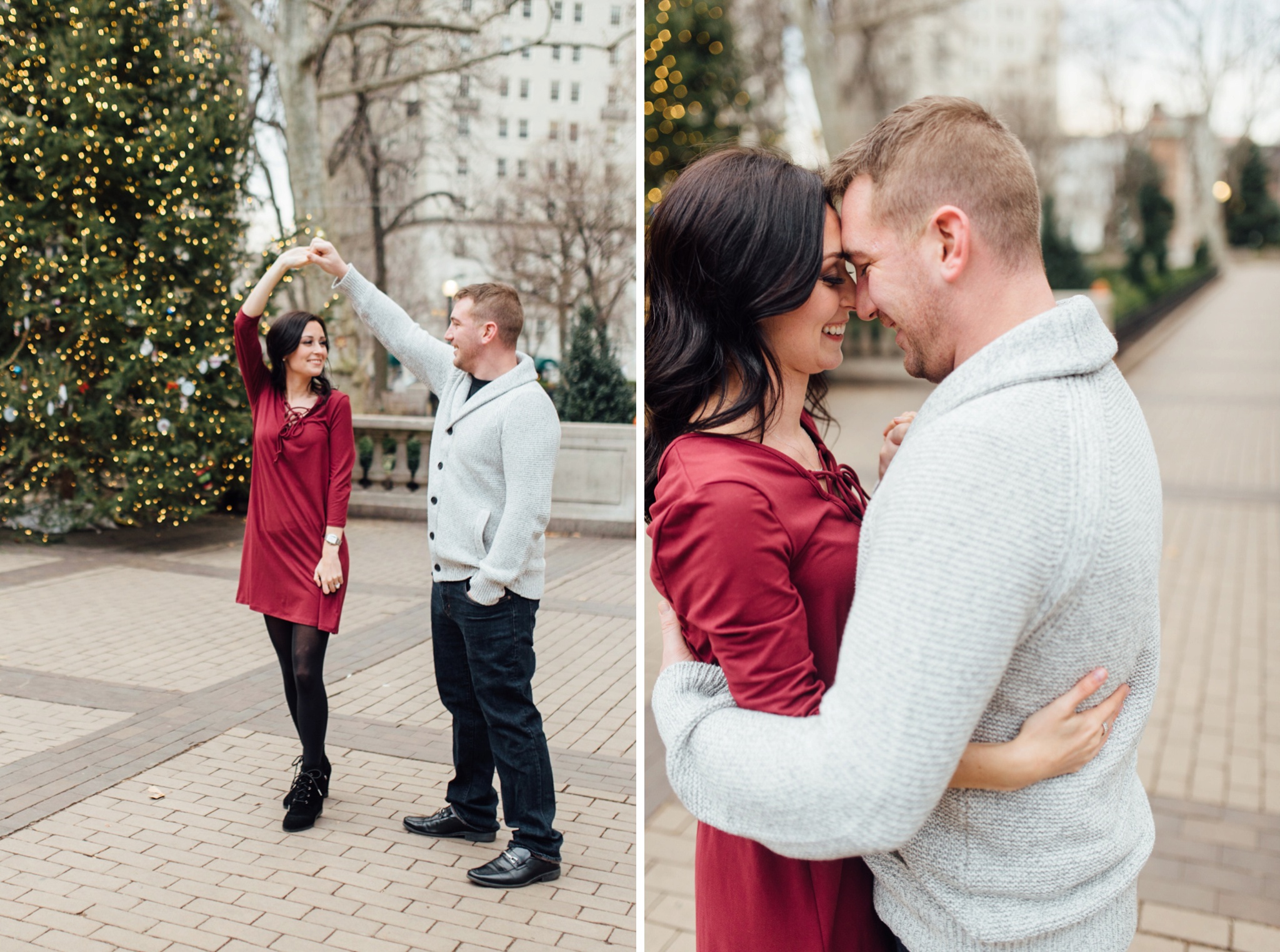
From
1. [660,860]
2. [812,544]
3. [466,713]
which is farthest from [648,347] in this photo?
[660,860]

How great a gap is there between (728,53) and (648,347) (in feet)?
44.2

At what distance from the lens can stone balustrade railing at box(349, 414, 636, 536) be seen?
9.32 feet

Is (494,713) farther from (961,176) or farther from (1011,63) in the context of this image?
(1011,63)

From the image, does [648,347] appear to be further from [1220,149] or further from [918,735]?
[1220,149]

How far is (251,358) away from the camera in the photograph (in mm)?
2666

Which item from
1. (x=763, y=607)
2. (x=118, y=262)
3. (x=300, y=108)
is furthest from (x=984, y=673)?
(x=300, y=108)

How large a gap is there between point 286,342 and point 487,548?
2.41 ft

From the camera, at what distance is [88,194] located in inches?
102

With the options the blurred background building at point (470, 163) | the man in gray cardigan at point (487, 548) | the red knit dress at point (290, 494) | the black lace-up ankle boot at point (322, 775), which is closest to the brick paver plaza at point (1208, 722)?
the man in gray cardigan at point (487, 548)

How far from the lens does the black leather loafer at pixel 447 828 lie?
106 inches

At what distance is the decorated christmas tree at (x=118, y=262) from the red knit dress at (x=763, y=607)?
1.82 metres

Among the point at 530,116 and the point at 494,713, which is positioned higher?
the point at 530,116

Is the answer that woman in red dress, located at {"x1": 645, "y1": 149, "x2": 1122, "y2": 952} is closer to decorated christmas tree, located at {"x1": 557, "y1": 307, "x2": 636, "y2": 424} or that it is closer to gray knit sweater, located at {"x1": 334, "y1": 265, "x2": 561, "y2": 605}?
gray knit sweater, located at {"x1": 334, "y1": 265, "x2": 561, "y2": 605}

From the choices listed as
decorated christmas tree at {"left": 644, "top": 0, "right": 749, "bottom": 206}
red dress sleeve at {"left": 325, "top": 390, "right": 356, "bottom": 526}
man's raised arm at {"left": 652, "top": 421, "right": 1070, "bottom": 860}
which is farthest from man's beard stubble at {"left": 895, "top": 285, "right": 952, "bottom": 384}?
decorated christmas tree at {"left": 644, "top": 0, "right": 749, "bottom": 206}
